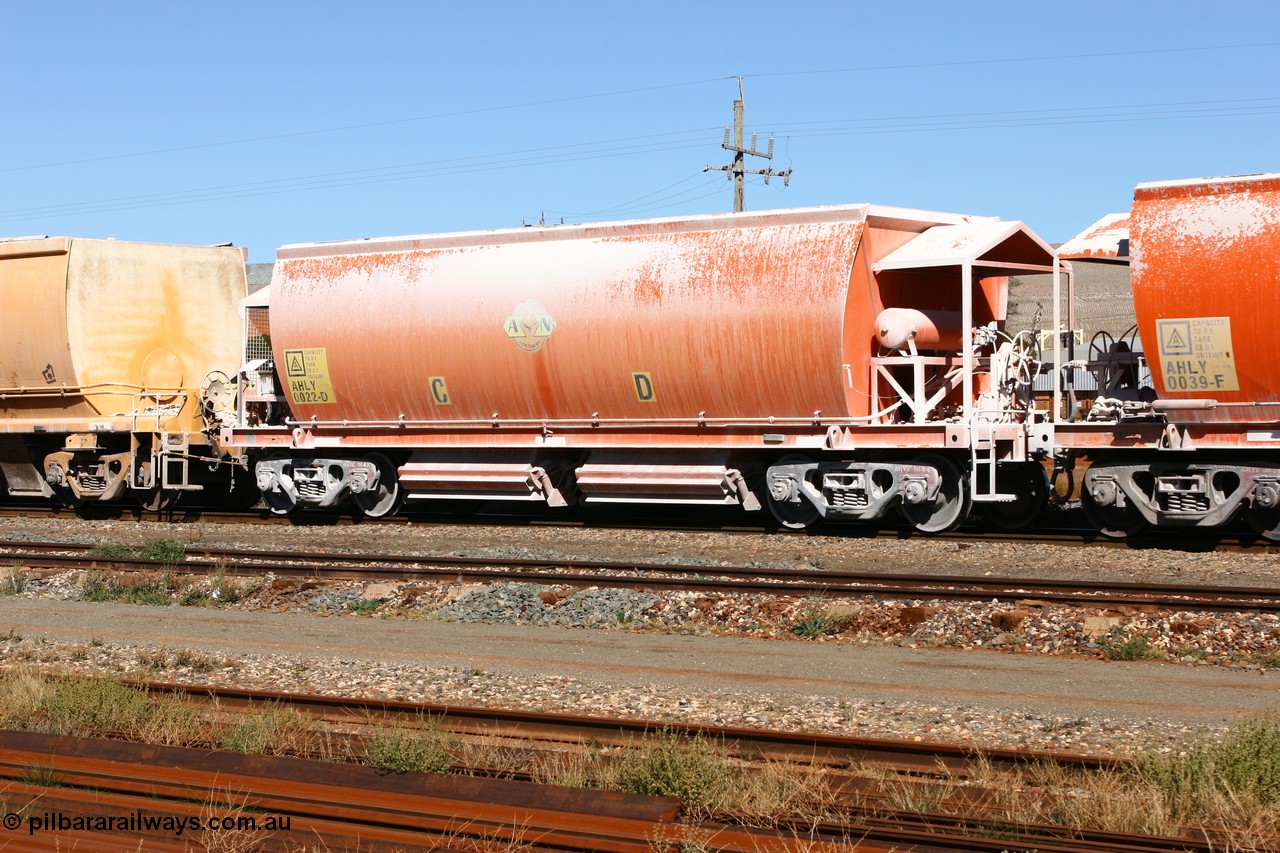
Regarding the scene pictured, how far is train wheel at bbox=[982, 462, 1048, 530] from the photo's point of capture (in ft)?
58.6

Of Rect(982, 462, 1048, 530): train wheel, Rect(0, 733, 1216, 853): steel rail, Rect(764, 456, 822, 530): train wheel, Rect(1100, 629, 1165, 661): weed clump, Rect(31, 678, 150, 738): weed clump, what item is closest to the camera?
Rect(0, 733, 1216, 853): steel rail

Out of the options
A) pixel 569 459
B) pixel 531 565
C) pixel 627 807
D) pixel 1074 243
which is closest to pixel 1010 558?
pixel 1074 243

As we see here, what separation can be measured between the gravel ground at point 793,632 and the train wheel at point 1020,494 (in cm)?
185

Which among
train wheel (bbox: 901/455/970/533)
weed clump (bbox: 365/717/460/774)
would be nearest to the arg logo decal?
train wheel (bbox: 901/455/970/533)

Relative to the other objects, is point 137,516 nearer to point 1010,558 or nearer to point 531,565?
point 531,565

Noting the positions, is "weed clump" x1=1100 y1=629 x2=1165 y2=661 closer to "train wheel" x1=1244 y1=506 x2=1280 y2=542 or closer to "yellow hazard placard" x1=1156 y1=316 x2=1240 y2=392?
"yellow hazard placard" x1=1156 y1=316 x2=1240 y2=392

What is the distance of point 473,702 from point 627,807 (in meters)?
3.31

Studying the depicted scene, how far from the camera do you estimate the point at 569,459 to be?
1972 cm

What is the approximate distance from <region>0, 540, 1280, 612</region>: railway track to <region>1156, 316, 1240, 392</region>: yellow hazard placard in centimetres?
A: 308

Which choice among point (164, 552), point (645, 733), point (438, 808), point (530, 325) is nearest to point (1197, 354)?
point (530, 325)

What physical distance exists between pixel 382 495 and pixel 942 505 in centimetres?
863

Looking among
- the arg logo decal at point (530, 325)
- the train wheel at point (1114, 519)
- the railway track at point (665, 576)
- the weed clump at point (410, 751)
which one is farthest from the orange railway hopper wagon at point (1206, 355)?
the weed clump at point (410, 751)

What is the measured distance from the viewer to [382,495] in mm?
21219

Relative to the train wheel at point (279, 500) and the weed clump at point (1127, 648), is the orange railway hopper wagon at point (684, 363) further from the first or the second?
the weed clump at point (1127, 648)
